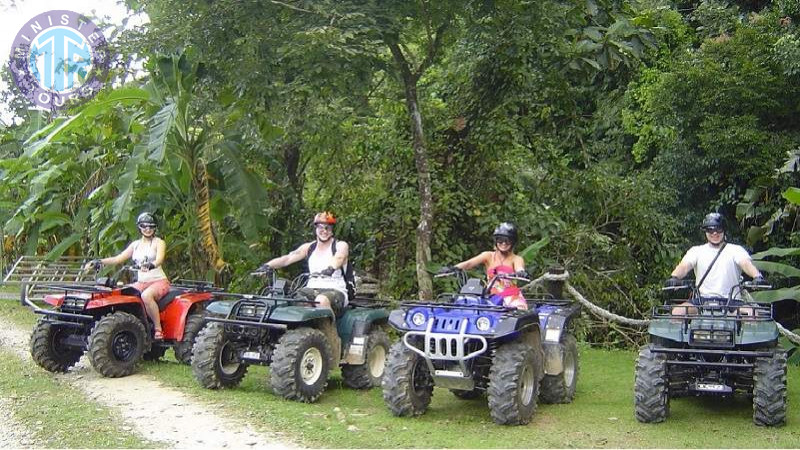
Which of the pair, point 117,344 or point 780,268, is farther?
point 780,268

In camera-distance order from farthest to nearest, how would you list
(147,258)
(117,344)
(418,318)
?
(147,258) → (117,344) → (418,318)

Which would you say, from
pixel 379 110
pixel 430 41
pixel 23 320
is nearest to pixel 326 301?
pixel 430 41

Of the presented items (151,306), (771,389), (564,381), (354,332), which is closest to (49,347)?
(151,306)

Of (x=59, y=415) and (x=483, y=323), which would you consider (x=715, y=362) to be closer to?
(x=483, y=323)

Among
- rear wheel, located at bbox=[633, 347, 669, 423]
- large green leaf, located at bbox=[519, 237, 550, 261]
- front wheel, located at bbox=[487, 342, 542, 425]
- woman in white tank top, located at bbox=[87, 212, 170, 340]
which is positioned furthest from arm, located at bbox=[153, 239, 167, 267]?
rear wheel, located at bbox=[633, 347, 669, 423]

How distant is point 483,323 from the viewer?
7.50m

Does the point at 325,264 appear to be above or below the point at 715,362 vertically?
above

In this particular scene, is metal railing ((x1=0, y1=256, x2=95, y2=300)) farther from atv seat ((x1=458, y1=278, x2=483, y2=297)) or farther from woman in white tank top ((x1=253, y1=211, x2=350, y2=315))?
atv seat ((x1=458, y1=278, x2=483, y2=297))

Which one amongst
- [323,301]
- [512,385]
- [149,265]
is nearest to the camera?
[512,385]

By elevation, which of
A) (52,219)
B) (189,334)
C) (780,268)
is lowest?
(189,334)

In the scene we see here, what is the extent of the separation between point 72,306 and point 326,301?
288cm

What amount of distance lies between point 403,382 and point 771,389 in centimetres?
309

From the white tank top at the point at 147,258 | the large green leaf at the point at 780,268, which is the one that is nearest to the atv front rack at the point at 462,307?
the white tank top at the point at 147,258

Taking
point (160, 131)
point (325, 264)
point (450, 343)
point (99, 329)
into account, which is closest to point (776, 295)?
point (450, 343)
